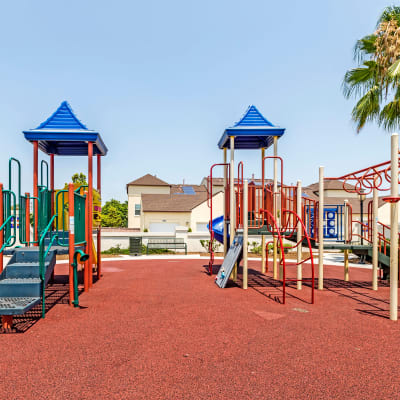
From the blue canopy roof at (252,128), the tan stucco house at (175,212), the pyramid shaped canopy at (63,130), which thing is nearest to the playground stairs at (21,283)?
the pyramid shaped canopy at (63,130)

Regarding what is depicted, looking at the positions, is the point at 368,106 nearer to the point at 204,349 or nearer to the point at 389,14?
the point at 389,14

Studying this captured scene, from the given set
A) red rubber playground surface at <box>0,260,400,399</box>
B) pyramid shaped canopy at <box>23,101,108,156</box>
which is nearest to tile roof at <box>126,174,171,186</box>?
pyramid shaped canopy at <box>23,101,108,156</box>

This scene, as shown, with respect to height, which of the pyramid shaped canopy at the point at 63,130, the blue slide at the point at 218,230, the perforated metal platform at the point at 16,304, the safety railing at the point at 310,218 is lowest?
the perforated metal platform at the point at 16,304

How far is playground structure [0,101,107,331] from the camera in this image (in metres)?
6.00

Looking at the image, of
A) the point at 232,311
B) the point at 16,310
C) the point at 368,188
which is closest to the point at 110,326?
the point at 16,310

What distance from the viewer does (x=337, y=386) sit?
343 cm

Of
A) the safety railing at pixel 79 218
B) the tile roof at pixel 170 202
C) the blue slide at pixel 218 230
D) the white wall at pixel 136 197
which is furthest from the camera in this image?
the white wall at pixel 136 197

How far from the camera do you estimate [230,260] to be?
353 inches

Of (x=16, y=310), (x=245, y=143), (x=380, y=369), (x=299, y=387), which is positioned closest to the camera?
(x=299, y=387)

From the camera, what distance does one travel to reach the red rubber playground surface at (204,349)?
3369mm

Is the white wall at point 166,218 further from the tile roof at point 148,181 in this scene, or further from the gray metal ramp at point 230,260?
the gray metal ramp at point 230,260

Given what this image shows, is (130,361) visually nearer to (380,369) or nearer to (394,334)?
(380,369)

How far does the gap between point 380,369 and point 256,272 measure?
8198mm

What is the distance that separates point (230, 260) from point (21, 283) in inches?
196
